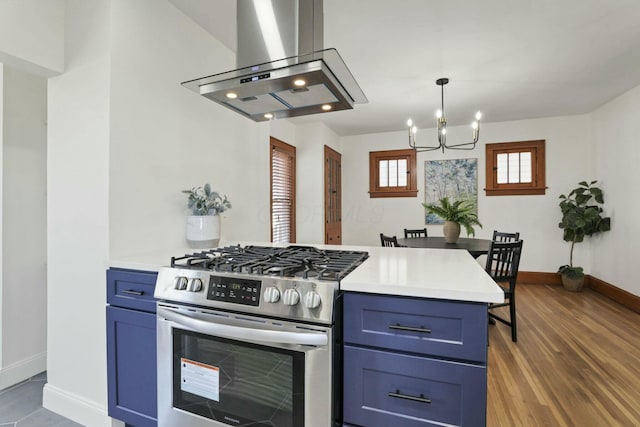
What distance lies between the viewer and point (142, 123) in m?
1.93

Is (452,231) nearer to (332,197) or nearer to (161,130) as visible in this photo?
(332,197)

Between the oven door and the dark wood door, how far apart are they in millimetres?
3528

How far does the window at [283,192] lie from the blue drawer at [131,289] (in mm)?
2310

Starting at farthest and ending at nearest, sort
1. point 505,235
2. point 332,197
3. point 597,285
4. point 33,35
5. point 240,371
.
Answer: point 332,197 < point 597,285 < point 505,235 < point 33,35 < point 240,371

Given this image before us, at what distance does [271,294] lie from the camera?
3.97ft

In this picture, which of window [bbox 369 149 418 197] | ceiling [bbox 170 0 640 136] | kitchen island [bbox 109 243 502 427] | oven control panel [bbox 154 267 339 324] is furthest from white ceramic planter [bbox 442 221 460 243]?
oven control panel [bbox 154 267 339 324]

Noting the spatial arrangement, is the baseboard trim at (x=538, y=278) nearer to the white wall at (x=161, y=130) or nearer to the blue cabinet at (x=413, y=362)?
the white wall at (x=161, y=130)

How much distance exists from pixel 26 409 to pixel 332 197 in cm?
423

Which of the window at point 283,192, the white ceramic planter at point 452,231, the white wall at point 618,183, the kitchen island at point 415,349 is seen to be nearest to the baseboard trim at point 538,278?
the white wall at point 618,183

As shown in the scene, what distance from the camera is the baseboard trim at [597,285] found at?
372 centimetres

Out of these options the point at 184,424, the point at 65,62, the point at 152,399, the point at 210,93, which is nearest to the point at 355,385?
the point at 184,424

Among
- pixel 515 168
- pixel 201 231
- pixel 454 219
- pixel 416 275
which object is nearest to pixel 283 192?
pixel 454 219

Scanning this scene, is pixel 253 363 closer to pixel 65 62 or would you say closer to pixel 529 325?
pixel 65 62

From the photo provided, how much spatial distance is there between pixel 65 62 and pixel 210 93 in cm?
111
